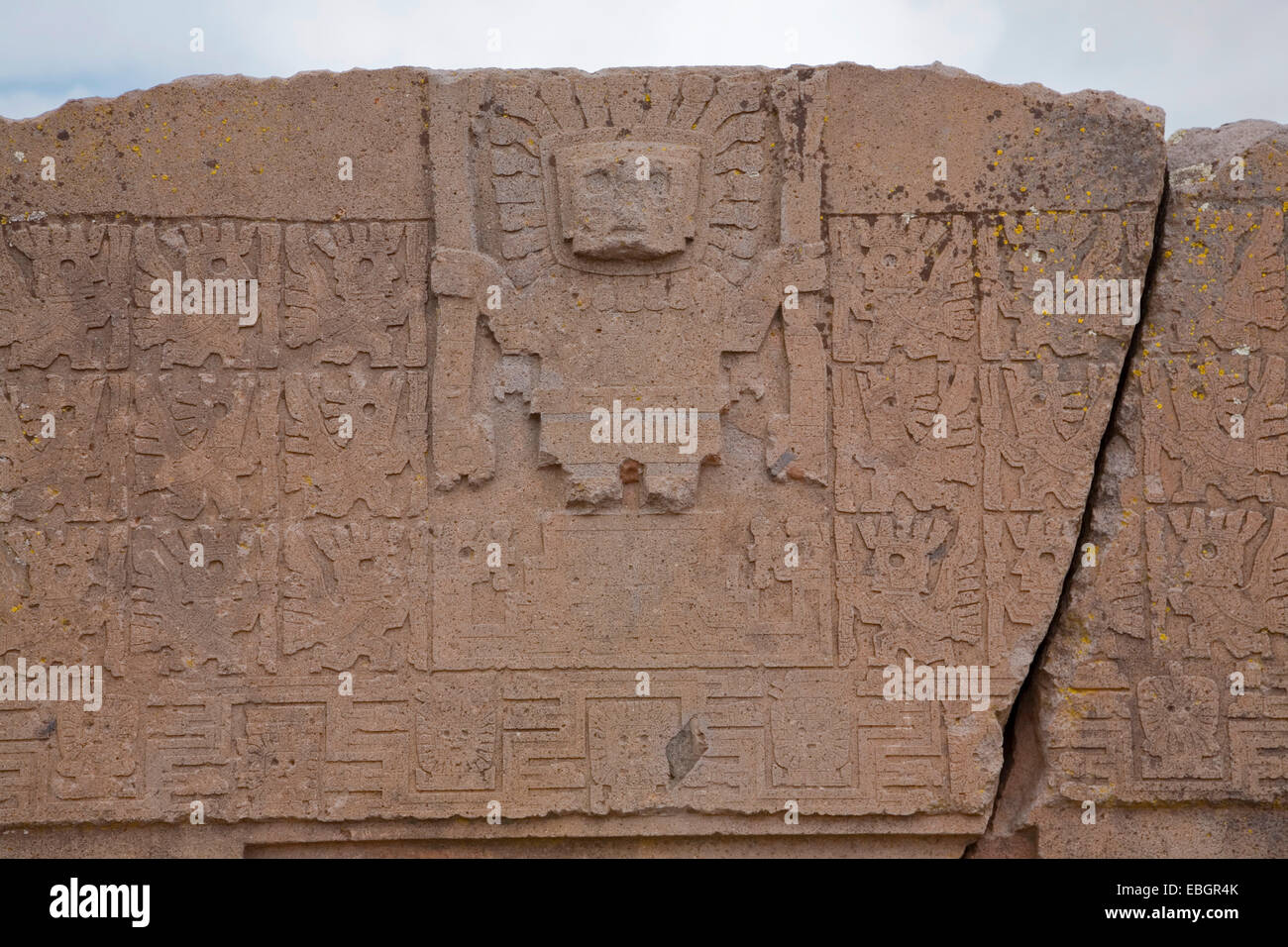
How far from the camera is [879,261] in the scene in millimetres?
4668

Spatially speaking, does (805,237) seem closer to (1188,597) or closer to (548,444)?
(548,444)

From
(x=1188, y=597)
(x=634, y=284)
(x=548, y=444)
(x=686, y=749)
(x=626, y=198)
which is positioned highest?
(x=626, y=198)

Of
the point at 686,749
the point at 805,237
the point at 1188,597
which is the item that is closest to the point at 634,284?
the point at 805,237

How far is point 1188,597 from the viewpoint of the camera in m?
A: 4.63

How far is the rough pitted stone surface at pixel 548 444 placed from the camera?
4.57 meters

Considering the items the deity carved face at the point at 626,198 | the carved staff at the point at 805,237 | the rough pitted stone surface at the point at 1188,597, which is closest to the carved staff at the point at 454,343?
the deity carved face at the point at 626,198

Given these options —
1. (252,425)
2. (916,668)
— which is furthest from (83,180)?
(916,668)

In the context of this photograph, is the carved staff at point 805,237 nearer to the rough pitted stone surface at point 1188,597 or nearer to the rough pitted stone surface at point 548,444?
the rough pitted stone surface at point 548,444

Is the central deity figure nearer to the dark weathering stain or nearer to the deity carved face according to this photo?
the deity carved face

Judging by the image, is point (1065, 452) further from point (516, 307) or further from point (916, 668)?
point (516, 307)

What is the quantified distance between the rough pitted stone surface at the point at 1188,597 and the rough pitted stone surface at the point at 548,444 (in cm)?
11

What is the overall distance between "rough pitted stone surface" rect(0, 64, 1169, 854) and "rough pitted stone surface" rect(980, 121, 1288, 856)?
0.11m

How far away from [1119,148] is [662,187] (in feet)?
5.04

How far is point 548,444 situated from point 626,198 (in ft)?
2.75
